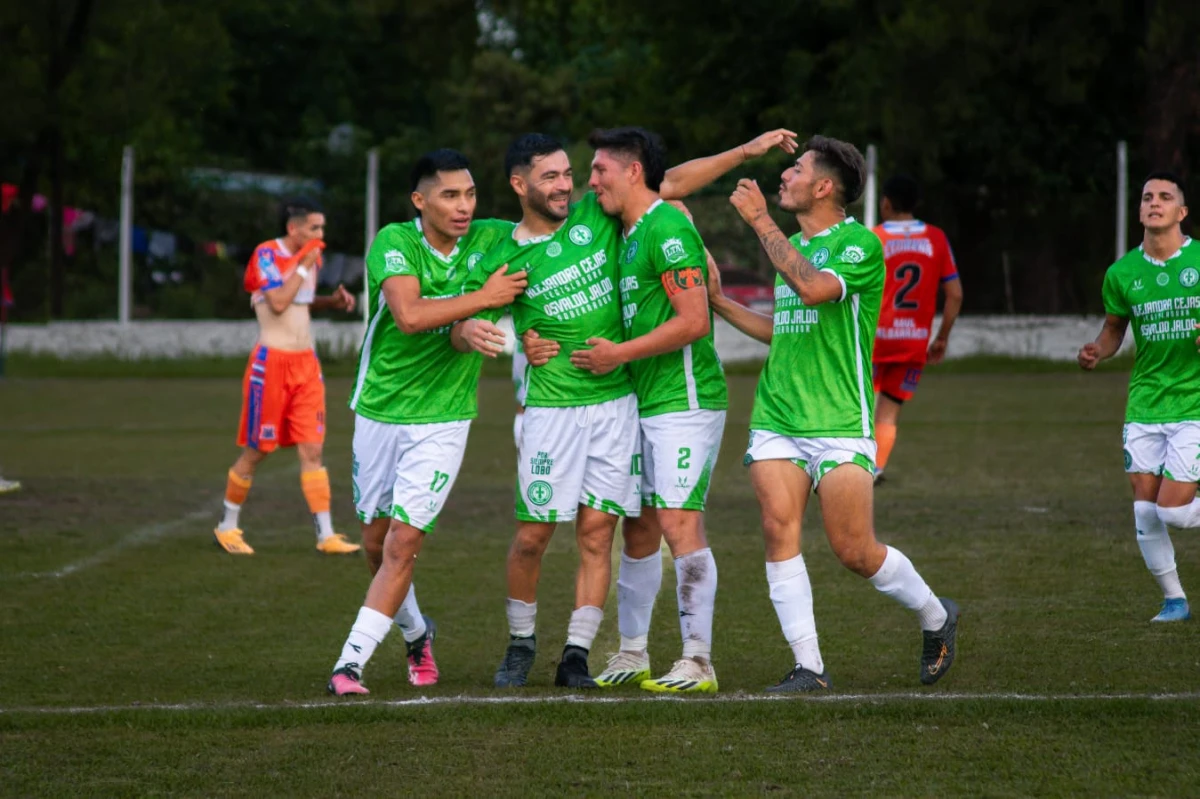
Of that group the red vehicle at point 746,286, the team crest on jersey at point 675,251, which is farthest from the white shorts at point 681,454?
the red vehicle at point 746,286

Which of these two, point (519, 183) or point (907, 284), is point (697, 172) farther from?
point (907, 284)

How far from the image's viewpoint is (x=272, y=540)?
10.4 meters

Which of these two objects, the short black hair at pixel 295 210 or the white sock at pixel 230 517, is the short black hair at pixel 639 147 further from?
the white sock at pixel 230 517

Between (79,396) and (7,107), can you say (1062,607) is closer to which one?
(79,396)

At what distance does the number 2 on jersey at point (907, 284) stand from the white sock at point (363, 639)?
6523mm

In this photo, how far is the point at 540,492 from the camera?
243 inches

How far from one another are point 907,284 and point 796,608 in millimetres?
6306

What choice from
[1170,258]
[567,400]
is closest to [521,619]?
[567,400]

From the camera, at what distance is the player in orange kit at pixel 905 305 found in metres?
11.8

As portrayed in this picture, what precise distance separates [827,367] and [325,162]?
985 inches

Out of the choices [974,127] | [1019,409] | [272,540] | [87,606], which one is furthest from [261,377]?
[974,127]

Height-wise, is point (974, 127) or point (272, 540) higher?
point (974, 127)

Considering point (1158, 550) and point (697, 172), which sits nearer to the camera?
point (697, 172)

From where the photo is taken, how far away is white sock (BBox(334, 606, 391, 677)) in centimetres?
607
